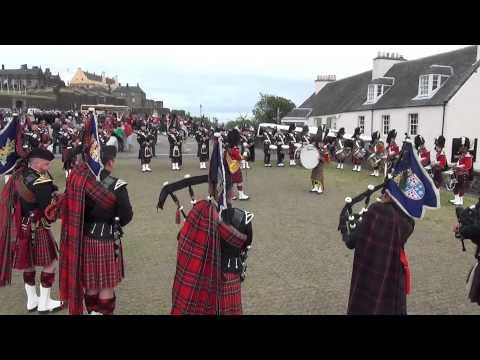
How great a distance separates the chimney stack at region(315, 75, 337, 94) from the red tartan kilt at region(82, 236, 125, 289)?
45885mm

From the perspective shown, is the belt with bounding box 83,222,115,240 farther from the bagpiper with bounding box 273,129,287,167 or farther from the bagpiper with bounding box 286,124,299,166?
the bagpiper with bounding box 286,124,299,166

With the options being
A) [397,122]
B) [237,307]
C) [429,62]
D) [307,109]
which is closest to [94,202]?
[237,307]

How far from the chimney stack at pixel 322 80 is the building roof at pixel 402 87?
2.15 metres

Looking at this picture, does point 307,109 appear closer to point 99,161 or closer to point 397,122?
point 397,122

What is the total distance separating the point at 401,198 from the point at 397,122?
27.2 metres

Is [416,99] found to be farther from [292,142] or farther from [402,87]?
[292,142]

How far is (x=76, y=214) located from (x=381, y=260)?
2860mm

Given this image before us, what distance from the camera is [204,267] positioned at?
3447 millimetres

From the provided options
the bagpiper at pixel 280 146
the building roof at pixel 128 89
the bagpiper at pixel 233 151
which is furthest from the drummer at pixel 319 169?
the building roof at pixel 128 89

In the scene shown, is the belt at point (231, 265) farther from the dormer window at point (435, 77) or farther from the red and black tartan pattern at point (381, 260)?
the dormer window at point (435, 77)

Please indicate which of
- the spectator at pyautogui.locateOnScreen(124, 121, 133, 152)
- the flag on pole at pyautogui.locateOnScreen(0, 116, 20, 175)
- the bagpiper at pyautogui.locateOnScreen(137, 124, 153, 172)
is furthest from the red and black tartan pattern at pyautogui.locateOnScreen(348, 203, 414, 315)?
the spectator at pyautogui.locateOnScreen(124, 121, 133, 152)

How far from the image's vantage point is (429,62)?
100 feet

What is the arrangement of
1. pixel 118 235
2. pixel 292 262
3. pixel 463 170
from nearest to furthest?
pixel 118 235 → pixel 292 262 → pixel 463 170

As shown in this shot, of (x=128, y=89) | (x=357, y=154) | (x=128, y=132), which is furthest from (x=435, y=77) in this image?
(x=128, y=89)
